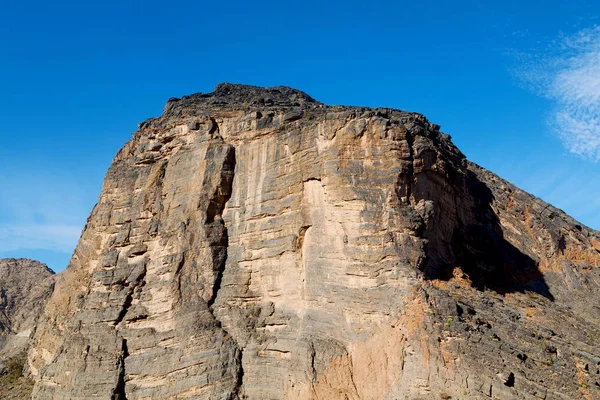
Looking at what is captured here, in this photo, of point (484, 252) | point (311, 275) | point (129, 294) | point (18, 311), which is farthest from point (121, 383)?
point (18, 311)

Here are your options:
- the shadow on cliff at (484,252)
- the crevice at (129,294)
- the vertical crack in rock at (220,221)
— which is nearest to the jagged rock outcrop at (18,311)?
the crevice at (129,294)

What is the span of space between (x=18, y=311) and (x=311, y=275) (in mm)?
50608

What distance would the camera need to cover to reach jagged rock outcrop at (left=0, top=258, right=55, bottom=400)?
40.1 m

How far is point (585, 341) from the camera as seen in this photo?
2441cm

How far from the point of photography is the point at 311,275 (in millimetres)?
27234

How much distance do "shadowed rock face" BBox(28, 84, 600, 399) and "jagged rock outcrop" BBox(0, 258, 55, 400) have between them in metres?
4.58

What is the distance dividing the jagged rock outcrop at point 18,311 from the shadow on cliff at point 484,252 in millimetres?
26663

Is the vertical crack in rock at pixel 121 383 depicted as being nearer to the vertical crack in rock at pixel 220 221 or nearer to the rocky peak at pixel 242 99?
the vertical crack in rock at pixel 220 221

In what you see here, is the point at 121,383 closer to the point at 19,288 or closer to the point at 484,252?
the point at 484,252

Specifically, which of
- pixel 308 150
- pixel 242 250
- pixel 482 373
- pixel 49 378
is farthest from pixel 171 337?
pixel 482 373

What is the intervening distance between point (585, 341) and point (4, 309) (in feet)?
203

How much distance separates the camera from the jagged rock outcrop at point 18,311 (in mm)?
40125

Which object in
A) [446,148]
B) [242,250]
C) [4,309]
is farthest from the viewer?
[4,309]

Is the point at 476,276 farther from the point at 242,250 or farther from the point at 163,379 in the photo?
the point at 163,379
